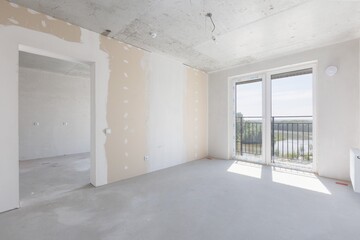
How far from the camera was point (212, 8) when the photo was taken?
2260 mm

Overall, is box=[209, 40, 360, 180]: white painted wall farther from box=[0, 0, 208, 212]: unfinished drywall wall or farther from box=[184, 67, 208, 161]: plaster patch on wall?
box=[0, 0, 208, 212]: unfinished drywall wall

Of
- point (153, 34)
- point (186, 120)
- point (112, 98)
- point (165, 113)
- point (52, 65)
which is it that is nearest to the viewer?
point (153, 34)

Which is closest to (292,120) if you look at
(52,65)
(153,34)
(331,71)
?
(331,71)

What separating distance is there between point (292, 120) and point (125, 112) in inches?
149

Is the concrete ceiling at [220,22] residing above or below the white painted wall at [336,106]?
above

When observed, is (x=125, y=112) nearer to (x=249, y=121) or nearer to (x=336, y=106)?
(x=249, y=121)

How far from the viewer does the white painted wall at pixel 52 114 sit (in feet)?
16.2

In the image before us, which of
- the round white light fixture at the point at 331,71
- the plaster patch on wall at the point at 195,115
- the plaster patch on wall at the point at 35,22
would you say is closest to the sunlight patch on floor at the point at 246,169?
the plaster patch on wall at the point at 195,115

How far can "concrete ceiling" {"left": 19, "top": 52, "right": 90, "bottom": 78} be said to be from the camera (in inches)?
167

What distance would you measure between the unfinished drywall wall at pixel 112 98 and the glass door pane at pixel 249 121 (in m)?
1.15

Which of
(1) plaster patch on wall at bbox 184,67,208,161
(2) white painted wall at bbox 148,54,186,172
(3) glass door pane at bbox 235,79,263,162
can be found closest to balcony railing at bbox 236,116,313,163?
(3) glass door pane at bbox 235,79,263,162

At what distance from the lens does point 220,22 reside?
259 cm

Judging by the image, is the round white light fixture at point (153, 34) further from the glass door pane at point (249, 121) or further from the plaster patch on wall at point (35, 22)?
the glass door pane at point (249, 121)

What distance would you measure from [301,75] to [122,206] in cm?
433
